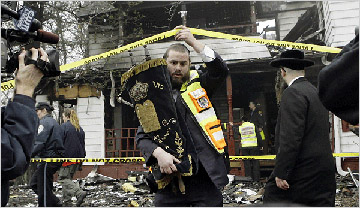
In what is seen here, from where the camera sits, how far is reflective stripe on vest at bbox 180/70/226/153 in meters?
2.89

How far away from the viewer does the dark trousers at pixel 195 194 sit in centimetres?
282

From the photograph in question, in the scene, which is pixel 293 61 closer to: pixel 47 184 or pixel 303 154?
pixel 303 154

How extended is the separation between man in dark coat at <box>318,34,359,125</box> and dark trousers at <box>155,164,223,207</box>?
1.37 metres

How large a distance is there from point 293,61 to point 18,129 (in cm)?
252

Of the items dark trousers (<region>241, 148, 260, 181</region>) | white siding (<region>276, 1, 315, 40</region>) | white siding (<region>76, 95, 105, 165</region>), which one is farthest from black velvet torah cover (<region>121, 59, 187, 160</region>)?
white siding (<region>276, 1, 315, 40</region>)

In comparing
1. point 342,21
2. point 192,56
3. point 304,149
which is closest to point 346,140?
point 342,21

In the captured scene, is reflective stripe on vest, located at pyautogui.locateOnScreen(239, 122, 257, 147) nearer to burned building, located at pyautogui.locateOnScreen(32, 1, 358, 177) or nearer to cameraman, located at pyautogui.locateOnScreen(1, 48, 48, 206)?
burned building, located at pyautogui.locateOnScreen(32, 1, 358, 177)

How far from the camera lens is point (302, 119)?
3.14m

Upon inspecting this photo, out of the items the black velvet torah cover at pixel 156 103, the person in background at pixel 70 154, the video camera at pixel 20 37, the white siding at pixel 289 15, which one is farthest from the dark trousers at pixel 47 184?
the white siding at pixel 289 15

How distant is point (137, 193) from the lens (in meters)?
9.48

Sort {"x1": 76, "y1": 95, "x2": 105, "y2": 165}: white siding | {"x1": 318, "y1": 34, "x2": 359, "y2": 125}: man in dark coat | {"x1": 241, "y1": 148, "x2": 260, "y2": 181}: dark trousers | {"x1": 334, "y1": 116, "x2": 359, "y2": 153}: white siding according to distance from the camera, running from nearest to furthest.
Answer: {"x1": 318, "y1": 34, "x2": 359, "y2": 125}: man in dark coat
{"x1": 241, "y1": 148, "x2": 260, "y2": 181}: dark trousers
{"x1": 334, "y1": 116, "x2": 359, "y2": 153}: white siding
{"x1": 76, "y1": 95, "x2": 105, "y2": 165}: white siding

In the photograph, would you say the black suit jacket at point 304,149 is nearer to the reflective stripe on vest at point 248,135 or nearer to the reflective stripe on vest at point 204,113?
the reflective stripe on vest at point 204,113

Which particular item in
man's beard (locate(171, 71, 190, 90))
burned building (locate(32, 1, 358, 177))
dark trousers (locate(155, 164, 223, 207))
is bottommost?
dark trousers (locate(155, 164, 223, 207))

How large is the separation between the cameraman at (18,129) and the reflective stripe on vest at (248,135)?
28.4ft
